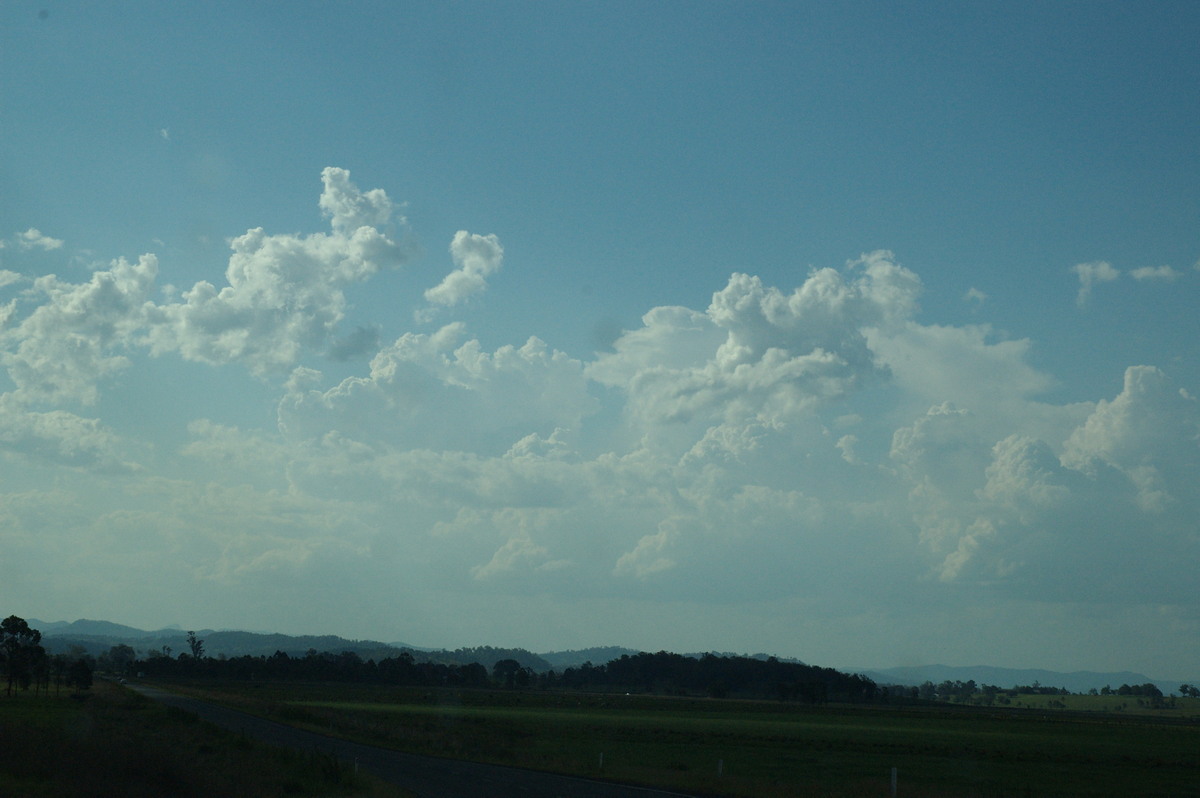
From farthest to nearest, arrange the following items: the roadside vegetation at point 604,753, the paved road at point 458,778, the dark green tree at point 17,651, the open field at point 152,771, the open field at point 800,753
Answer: the dark green tree at point 17,651, the open field at point 800,753, the paved road at point 458,778, the roadside vegetation at point 604,753, the open field at point 152,771

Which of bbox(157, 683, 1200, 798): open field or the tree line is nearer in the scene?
bbox(157, 683, 1200, 798): open field

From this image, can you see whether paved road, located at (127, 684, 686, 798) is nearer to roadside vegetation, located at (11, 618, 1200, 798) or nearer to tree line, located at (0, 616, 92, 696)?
roadside vegetation, located at (11, 618, 1200, 798)

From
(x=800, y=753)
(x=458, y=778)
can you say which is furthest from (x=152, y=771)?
(x=800, y=753)

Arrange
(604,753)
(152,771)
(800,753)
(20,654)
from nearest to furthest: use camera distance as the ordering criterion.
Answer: (152,771) < (604,753) < (800,753) < (20,654)

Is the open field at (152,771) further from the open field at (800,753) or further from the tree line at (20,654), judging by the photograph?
the tree line at (20,654)

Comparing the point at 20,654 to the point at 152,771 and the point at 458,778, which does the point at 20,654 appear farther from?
the point at 152,771

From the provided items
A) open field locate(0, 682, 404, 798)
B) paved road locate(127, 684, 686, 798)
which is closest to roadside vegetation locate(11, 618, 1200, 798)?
open field locate(0, 682, 404, 798)

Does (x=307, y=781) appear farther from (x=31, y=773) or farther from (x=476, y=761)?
(x=476, y=761)

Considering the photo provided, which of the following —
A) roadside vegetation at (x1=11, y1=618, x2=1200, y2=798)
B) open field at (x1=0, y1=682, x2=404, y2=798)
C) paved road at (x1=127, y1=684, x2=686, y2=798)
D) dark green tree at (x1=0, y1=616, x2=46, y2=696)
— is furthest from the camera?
dark green tree at (x1=0, y1=616, x2=46, y2=696)

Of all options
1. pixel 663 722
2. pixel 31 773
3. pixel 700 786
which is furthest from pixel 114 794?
pixel 663 722

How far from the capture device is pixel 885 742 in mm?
82062

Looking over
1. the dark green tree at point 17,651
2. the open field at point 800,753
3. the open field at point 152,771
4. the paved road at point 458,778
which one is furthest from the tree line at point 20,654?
the open field at point 152,771

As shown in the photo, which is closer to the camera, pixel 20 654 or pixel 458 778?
pixel 458 778

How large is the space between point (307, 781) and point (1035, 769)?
45849 mm
